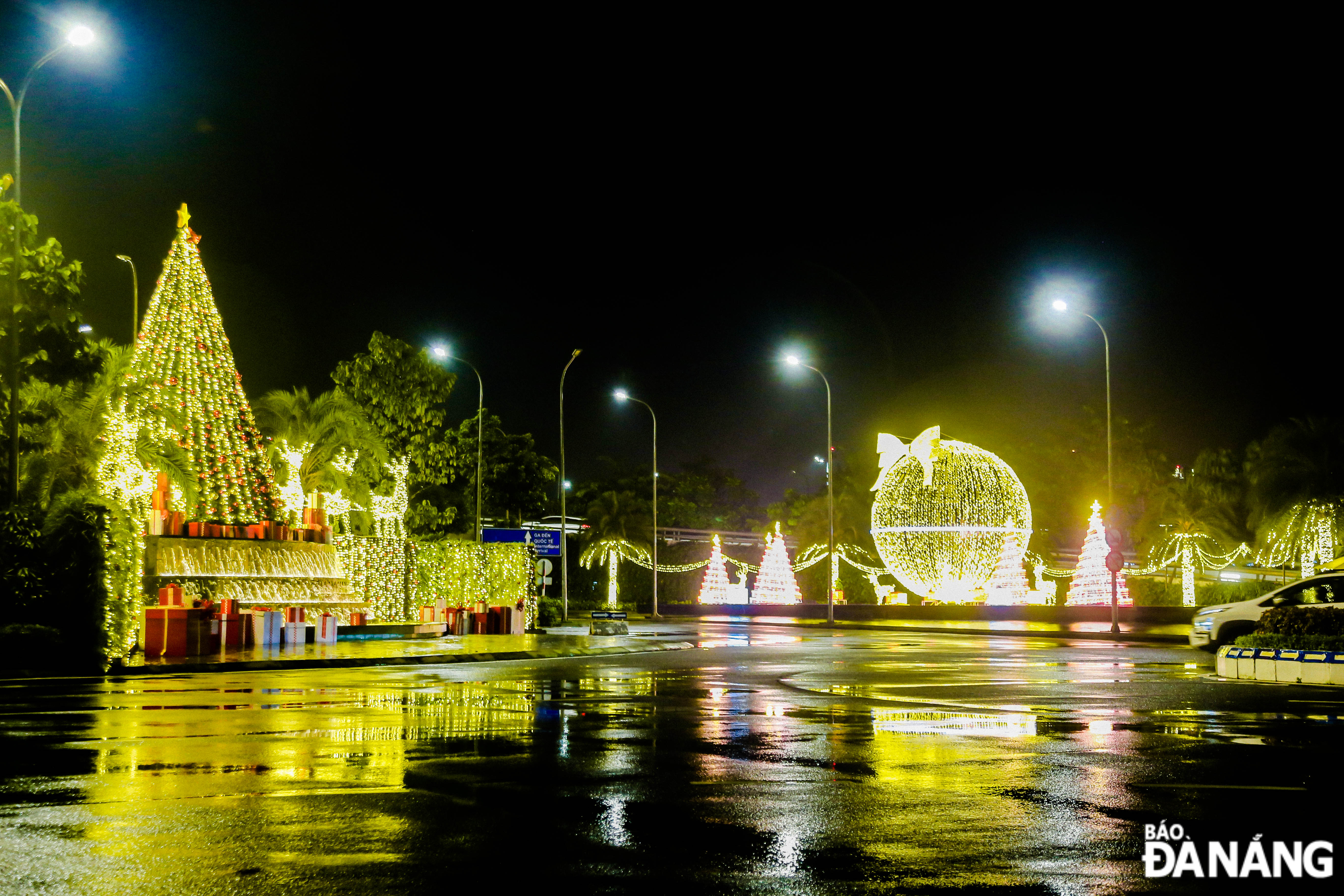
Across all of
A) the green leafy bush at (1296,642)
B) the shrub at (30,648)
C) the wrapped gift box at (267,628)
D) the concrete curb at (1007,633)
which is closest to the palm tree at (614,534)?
the concrete curb at (1007,633)

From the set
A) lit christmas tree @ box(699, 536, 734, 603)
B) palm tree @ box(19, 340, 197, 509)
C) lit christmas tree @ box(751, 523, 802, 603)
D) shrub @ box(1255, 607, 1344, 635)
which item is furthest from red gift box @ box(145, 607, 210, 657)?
lit christmas tree @ box(699, 536, 734, 603)

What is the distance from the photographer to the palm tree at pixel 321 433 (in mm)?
40781

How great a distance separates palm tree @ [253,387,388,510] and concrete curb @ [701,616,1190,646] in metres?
15.7

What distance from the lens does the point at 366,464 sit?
42625mm

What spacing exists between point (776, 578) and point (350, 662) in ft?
129

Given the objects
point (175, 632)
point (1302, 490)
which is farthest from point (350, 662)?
point (1302, 490)

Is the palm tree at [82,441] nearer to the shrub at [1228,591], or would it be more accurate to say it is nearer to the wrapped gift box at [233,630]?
the wrapped gift box at [233,630]

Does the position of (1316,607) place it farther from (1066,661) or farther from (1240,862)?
(1240,862)

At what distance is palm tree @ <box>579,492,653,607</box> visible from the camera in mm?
70750

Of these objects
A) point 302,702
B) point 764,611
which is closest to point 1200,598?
point 764,611

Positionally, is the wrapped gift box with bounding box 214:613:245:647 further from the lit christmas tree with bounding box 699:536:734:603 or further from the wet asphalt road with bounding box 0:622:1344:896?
the lit christmas tree with bounding box 699:536:734:603

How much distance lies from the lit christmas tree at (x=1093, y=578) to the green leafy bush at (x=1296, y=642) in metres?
31.8

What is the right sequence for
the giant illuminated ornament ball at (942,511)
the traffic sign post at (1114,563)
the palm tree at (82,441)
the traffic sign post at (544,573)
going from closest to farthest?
1. the palm tree at (82,441)
2. the traffic sign post at (1114,563)
3. the traffic sign post at (544,573)
4. the giant illuminated ornament ball at (942,511)

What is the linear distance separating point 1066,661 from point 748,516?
7526 cm
